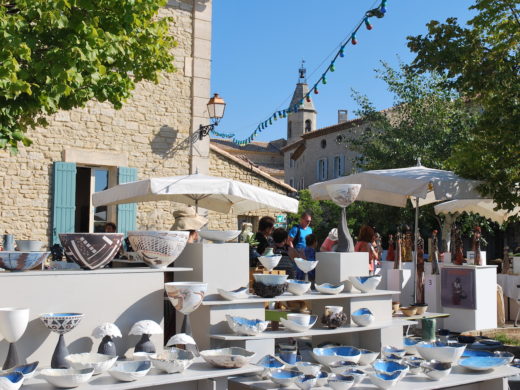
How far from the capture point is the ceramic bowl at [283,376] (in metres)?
3.39

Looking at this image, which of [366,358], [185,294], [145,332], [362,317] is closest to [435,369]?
[366,358]

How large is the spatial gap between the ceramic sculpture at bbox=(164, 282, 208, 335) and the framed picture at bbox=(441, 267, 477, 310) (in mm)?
5404

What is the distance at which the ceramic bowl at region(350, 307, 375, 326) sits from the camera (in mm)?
4711

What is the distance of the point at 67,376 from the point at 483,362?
244cm

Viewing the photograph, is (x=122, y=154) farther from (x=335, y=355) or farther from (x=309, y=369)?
(x=309, y=369)

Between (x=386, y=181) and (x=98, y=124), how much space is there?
552cm

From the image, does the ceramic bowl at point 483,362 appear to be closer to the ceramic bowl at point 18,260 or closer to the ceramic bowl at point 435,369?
the ceramic bowl at point 435,369

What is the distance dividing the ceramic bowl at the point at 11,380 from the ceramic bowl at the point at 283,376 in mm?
1282

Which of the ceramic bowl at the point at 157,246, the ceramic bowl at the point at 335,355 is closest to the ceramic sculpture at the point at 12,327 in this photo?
the ceramic bowl at the point at 157,246

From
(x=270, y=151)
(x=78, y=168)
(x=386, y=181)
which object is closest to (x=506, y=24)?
(x=386, y=181)

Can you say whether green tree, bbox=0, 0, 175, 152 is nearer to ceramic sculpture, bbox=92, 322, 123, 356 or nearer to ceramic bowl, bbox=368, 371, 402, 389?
ceramic sculpture, bbox=92, 322, 123, 356

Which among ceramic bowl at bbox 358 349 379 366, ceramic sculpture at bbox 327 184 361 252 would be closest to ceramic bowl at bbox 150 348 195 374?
ceramic bowl at bbox 358 349 379 366

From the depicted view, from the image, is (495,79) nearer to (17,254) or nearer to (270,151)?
(17,254)

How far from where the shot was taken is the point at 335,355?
3818 millimetres
